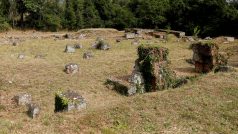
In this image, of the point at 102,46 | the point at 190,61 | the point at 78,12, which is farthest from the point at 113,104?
the point at 78,12

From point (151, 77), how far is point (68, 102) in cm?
475

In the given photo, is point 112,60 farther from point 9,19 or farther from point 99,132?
point 9,19

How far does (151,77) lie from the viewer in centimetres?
1555

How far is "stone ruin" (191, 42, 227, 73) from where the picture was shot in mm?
18562

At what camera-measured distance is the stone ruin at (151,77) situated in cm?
1539

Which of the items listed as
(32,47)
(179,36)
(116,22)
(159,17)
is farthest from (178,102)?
(116,22)

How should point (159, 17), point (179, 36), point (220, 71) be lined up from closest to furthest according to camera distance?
point (220, 71)
point (179, 36)
point (159, 17)

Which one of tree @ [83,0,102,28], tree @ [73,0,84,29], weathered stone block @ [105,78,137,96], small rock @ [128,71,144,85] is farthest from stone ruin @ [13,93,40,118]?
tree @ [83,0,102,28]

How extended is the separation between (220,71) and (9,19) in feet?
105

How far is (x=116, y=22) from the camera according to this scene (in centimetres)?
4394

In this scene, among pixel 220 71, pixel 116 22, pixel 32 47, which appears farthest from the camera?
pixel 116 22

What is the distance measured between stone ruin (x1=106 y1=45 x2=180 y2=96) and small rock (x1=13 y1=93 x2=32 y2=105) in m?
3.43

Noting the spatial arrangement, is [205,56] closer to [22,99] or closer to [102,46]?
[102,46]

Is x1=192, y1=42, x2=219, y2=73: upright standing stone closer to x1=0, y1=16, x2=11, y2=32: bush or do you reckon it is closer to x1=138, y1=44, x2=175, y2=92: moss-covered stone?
x1=138, y1=44, x2=175, y2=92: moss-covered stone
